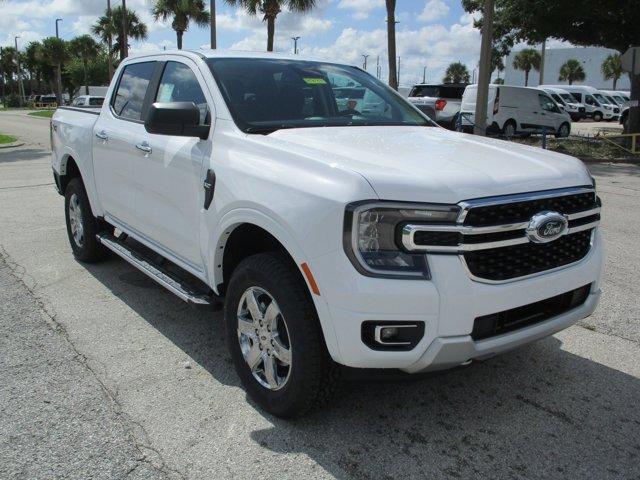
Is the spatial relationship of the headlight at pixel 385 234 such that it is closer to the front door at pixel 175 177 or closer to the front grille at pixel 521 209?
the front grille at pixel 521 209

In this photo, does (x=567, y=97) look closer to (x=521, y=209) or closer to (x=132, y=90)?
(x=132, y=90)

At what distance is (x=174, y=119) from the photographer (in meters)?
3.38

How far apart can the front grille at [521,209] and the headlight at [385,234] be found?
118mm

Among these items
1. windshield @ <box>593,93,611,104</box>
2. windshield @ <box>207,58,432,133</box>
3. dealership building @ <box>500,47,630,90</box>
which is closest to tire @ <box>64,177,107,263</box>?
windshield @ <box>207,58,432,133</box>

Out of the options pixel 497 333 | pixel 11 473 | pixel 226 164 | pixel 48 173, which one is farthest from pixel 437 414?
pixel 48 173

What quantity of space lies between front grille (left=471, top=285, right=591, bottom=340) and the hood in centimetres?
56

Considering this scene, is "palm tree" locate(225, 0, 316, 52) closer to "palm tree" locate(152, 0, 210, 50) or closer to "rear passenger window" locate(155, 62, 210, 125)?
"palm tree" locate(152, 0, 210, 50)

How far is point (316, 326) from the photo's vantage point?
2.80 metres

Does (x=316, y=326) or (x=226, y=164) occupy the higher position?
(x=226, y=164)

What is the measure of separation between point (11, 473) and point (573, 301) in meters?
2.82

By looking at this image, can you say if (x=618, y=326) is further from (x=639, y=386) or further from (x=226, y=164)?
(x=226, y=164)

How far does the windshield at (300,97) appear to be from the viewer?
368 cm

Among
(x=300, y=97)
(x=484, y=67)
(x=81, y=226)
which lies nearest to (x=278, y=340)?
(x=300, y=97)

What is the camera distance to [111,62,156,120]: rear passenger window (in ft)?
15.2
